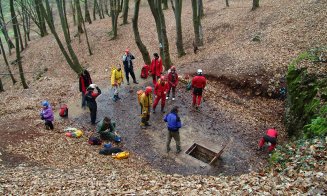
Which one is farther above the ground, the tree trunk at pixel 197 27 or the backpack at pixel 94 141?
the tree trunk at pixel 197 27

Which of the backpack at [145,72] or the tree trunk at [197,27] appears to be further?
the tree trunk at [197,27]

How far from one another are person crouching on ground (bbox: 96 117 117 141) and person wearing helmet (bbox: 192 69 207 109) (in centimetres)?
411

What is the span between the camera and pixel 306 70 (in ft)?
47.4

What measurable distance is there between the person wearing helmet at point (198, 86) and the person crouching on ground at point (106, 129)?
4111 millimetres

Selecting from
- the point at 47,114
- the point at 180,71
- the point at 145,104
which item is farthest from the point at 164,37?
the point at 47,114

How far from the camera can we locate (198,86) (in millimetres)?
14852

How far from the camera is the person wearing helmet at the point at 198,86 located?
14.7m

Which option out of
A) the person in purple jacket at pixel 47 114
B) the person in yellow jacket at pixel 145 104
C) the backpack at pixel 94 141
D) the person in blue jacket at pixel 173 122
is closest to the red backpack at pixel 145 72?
the person in yellow jacket at pixel 145 104

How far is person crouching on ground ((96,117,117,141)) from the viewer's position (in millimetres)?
13398

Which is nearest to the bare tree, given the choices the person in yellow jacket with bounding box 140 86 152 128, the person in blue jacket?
the person in yellow jacket with bounding box 140 86 152 128

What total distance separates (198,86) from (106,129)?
4564mm

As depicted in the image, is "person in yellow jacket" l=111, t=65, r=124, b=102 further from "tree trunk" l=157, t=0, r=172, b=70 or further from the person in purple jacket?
"tree trunk" l=157, t=0, r=172, b=70

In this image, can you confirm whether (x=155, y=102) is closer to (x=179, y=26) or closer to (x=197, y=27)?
(x=179, y=26)

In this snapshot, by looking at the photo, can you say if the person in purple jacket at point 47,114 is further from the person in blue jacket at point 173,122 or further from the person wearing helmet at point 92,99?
the person in blue jacket at point 173,122
